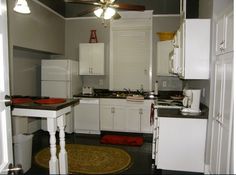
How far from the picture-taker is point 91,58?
A: 514cm

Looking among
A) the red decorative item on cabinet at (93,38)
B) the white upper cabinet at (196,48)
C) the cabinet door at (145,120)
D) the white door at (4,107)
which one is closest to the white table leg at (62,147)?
the white door at (4,107)

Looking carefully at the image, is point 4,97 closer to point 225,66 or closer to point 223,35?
point 225,66

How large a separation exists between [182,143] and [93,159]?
1.45m

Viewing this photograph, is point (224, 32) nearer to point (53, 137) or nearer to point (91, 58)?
point (53, 137)

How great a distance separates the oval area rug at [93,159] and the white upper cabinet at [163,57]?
1873 mm

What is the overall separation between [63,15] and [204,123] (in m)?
4.10

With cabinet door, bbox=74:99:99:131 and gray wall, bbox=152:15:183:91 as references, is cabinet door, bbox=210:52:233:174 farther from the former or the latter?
cabinet door, bbox=74:99:99:131

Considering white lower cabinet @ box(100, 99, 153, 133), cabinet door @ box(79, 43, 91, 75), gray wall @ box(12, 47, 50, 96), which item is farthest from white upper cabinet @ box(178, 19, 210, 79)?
gray wall @ box(12, 47, 50, 96)

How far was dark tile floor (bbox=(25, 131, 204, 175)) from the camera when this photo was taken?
3.12 meters

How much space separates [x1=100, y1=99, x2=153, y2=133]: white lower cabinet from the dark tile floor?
0.29 metres

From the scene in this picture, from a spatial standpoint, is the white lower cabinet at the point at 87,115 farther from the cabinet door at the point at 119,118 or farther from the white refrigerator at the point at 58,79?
the cabinet door at the point at 119,118

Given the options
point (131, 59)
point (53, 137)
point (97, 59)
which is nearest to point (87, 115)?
point (97, 59)

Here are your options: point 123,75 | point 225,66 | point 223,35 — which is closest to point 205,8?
point 223,35

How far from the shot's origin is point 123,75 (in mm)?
5328
